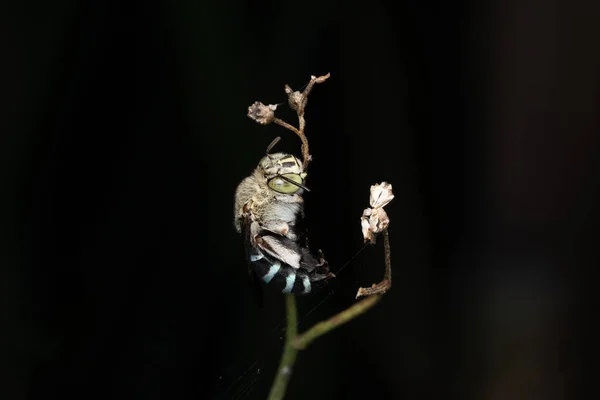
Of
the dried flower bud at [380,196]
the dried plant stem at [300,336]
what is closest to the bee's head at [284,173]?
the dried flower bud at [380,196]

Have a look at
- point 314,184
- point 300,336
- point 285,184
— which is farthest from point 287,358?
point 314,184

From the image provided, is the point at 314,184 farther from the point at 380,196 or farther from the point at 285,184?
the point at 380,196

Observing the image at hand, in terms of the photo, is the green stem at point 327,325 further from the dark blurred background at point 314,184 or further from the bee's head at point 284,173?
the dark blurred background at point 314,184

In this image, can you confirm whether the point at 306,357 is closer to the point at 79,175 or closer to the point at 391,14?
the point at 79,175

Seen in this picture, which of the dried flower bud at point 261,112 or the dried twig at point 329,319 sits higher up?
the dried flower bud at point 261,112

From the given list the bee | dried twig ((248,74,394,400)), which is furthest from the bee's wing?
dried twig ((248,74,394,400))

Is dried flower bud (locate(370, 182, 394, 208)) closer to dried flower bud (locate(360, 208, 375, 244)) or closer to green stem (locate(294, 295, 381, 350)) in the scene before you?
dried flower bud (locate(360, 208, 375, 244))

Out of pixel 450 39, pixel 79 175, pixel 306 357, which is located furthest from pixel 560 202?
pixel 79 175
